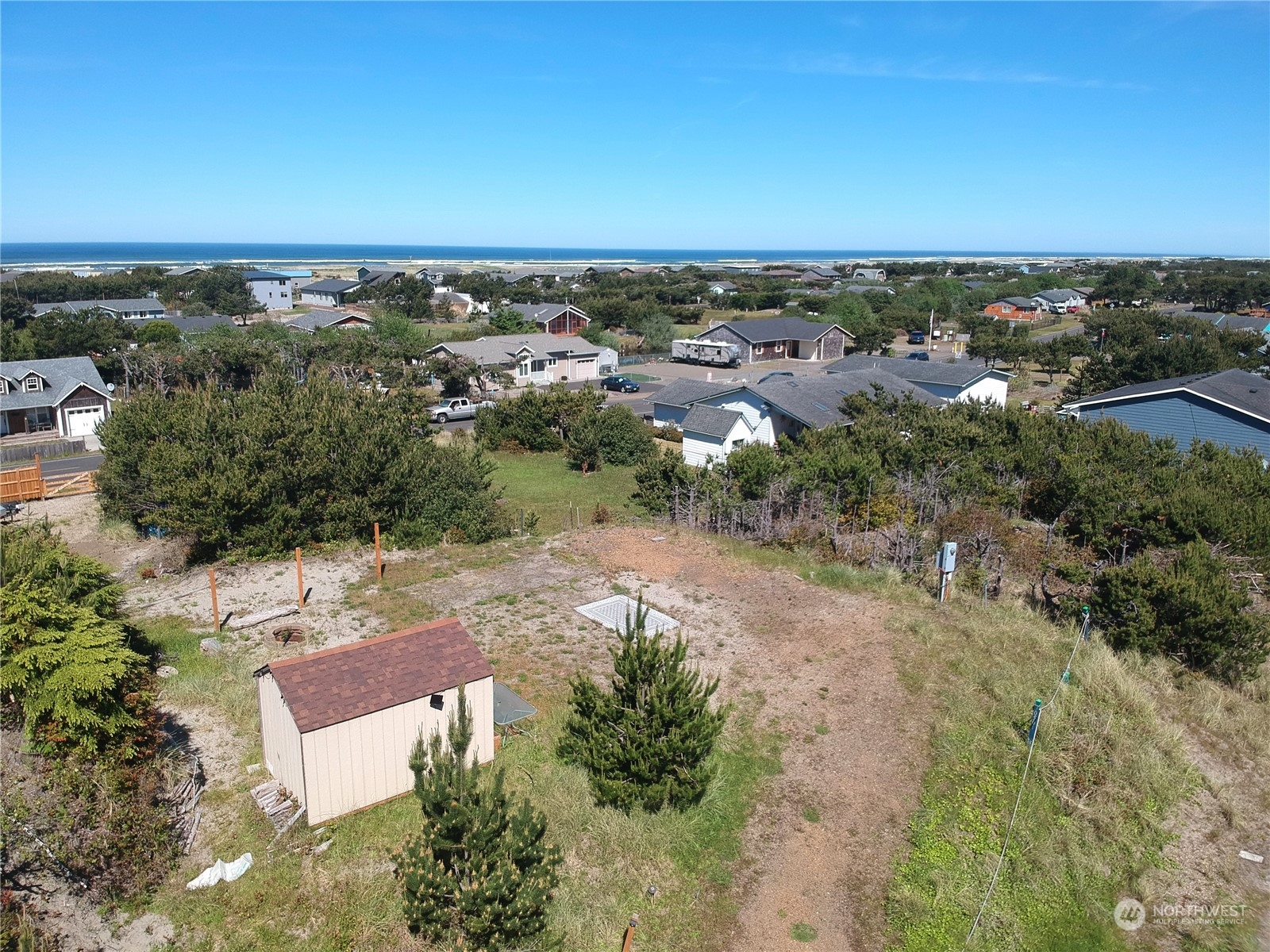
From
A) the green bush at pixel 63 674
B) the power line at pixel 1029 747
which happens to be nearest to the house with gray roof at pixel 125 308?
the green bush at pixel 63 674

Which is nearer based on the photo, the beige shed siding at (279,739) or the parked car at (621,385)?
the beige shed siding at (279,739)

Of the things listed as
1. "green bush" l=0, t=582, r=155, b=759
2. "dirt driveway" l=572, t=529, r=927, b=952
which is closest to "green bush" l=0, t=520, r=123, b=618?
"green bush" l=0, t=582, r=155, b=759

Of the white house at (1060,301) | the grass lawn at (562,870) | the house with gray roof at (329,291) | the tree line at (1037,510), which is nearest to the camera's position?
the grass lawn at (562,870)

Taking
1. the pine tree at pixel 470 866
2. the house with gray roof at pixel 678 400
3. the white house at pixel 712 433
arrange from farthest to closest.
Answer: the house with gray roof at pixel 678 400 < the white house at pixel 712 433 < the pine tree at pixel 470 866

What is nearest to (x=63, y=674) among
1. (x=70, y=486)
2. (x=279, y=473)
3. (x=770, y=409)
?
(x=279, y=473)

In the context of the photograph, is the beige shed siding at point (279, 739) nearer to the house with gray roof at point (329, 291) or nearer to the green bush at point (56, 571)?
the green bush at point (56, 571)

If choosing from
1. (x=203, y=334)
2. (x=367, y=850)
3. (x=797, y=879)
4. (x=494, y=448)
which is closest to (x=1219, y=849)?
(x=797, y=879)

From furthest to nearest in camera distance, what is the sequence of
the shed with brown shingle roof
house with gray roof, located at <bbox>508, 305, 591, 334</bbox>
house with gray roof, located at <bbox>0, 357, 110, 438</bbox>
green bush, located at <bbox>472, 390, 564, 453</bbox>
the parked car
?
1. house with gray roof, located at <bbox>508, 305, 591, 334</bbox>
2. the parked car
3. house with gray roof, located at <bbox>0, 357, 110, 438</bbox>
4. green bush, located at <bbox>472, 390, 564, 453</bbox>
5. the shed with brown shingle roof

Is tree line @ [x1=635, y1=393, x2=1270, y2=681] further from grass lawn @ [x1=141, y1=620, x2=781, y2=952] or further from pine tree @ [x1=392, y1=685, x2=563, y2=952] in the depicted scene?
pine tree @ [x1=392, y1=685, x2=563, y2=952]
